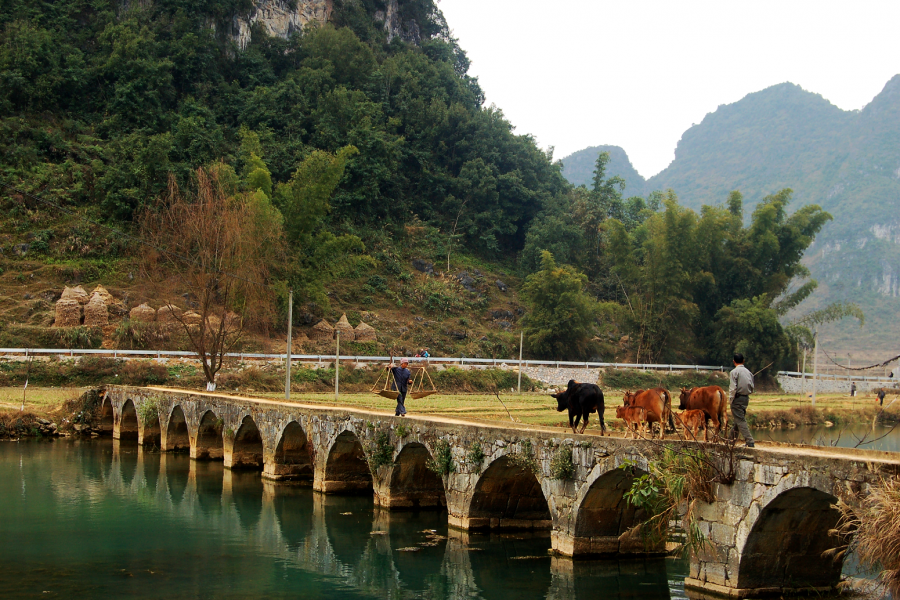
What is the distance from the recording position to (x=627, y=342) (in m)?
64.6

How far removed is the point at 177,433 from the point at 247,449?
5.65 m

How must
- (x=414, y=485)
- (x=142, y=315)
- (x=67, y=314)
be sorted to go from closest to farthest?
(x=414, y=485) → (x=67, y=314) → (x=142, y=315)

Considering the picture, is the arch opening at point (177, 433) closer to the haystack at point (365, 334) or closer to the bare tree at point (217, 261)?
the bare tree at point (217, 261)

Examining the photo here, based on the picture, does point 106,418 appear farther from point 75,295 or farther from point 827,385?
point 827,385

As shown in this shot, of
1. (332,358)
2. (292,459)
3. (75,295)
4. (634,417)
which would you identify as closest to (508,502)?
(634,417)

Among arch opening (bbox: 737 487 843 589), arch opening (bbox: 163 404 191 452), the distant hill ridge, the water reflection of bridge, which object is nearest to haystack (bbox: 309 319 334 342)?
A: arch opening (bbox: 163 404 191 452)

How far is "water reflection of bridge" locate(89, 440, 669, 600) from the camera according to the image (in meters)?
13.9

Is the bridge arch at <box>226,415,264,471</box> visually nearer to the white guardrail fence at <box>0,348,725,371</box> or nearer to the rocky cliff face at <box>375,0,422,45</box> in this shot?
the white guardrail fence at <box>0,348,725,371</box>

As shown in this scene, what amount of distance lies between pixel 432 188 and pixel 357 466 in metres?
55.4

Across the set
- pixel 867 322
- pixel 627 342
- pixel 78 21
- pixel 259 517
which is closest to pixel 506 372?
pixel 627 342

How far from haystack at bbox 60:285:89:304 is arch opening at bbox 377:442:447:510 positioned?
31728mm

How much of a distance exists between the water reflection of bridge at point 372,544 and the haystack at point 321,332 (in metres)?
26.8

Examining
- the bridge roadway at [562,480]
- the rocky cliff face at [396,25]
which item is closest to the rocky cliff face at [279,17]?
the rocky cliff face at [396,25]

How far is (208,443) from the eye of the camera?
29.4 m
